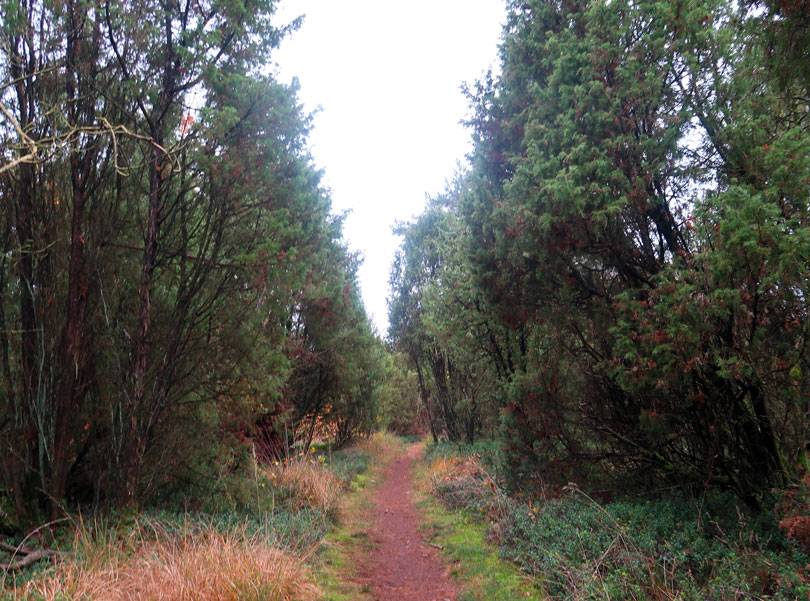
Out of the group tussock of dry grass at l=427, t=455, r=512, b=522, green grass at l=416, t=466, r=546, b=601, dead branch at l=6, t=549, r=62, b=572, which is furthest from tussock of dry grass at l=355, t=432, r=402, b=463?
dead branch at l=6, t=549, r=62, b=572

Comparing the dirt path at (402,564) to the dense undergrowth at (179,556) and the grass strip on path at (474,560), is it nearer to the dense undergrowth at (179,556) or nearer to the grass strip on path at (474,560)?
the grass strip on path at (474,560)

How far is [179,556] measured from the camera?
15.2 feet

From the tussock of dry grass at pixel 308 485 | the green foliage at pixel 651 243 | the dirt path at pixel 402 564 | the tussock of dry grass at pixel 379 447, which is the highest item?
the green foliage at pixel 651 243

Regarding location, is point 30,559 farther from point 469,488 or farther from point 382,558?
point 469,488

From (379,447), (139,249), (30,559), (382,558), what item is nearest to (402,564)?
(382,558)

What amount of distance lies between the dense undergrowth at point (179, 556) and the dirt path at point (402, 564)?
0.86m

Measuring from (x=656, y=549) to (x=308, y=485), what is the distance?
5943 millimetres

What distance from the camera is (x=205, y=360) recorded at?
24.2 ft

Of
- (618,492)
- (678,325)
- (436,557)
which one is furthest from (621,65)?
(436,557)

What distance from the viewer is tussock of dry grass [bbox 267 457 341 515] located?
848 cm

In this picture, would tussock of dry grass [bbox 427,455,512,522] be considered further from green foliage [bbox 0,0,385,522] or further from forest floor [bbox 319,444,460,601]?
green foliage [bbox 0,0,385,522]

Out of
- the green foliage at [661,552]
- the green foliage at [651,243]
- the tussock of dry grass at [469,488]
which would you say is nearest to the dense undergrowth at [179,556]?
the green foliage at [661,552]

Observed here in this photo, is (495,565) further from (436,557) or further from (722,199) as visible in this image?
(722,199)

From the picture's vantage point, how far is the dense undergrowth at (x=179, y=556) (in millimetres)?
4062
